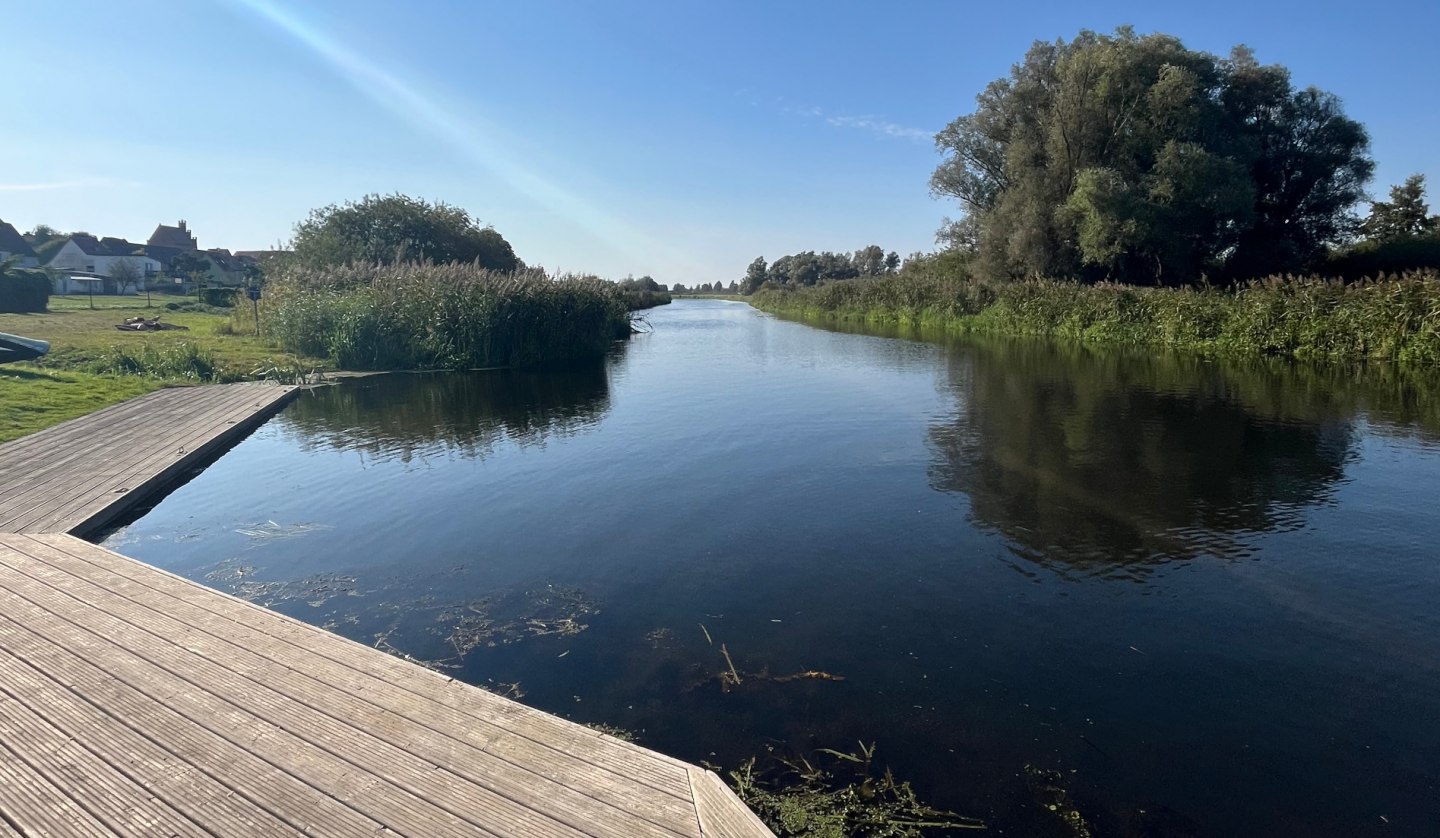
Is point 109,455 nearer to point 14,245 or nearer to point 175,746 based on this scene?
point 175,746

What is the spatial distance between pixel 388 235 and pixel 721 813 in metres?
44.3

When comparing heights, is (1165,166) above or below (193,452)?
above

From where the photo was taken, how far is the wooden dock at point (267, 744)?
3.25 m

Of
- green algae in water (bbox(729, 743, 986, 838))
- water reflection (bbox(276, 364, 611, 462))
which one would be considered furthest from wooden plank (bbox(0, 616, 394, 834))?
water reflection (bbox(276, 364, 611, 462))

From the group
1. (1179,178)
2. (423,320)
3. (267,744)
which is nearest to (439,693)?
(267,744)

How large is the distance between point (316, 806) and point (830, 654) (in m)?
3.21

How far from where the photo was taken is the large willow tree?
2923 centimetres

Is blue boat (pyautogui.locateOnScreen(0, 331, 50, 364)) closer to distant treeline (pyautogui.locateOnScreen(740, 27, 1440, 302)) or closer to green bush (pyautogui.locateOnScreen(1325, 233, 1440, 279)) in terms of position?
distant treeline (pyautogui.locateOnScreen(740, 27, 1440, 302))

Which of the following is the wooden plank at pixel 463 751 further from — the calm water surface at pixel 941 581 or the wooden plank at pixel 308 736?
the calm water surface at pixel 941 581

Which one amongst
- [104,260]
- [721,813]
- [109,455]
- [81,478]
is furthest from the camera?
[104,260]

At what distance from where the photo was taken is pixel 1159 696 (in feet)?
16.1

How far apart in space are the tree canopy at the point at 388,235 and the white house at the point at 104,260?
1084 inches

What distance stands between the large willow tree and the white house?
59413mm

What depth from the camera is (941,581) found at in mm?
6723
